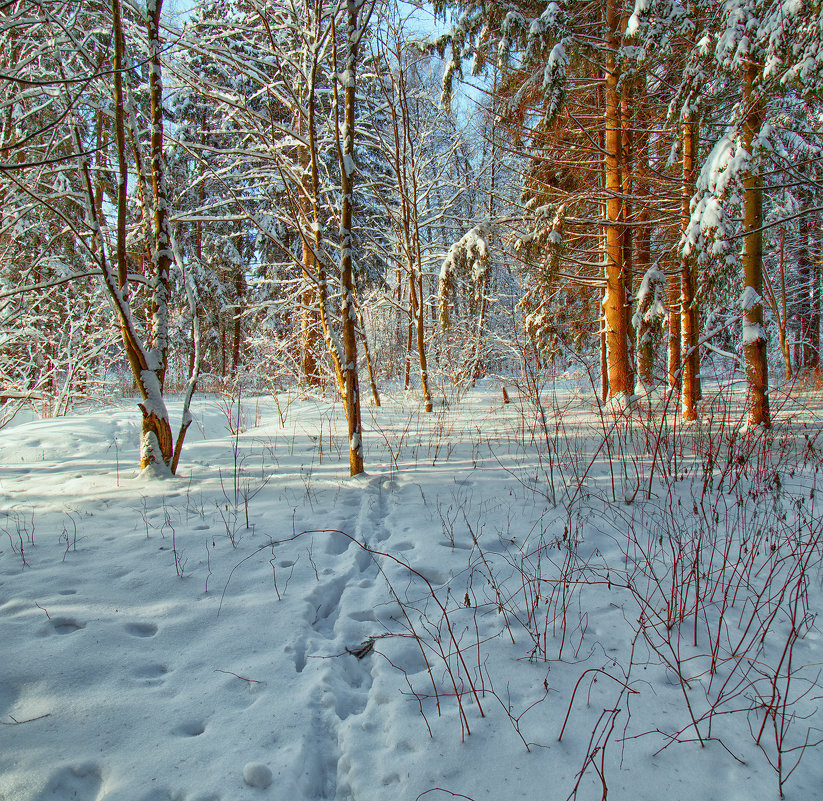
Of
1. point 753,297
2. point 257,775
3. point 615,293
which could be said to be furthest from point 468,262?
point 257,775

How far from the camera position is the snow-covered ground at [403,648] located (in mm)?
1377

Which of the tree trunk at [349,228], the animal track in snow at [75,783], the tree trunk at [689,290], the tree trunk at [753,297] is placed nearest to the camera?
the animal track in snow at [75,783]

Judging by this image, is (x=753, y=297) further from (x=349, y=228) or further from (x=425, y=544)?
(x=425, y=544)

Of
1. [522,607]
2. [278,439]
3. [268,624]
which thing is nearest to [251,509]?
[268,624]

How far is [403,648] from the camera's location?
1983 mm

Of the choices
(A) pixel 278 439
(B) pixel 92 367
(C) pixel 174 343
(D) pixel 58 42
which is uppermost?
(D) pixel 58 42

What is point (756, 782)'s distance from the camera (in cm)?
129

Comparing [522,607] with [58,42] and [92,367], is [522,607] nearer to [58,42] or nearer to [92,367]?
[58,42]

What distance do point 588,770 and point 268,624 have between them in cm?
144

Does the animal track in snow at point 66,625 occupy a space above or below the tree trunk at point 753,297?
below

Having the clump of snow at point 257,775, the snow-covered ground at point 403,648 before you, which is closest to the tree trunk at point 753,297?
the snow-covered ground at point 403,648

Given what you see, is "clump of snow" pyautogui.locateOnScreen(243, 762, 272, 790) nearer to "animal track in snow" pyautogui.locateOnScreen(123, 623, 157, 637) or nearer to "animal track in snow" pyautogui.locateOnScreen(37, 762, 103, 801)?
"animal track in snow" pyautogui.locateOnScreen(37, 762, 103, 801)

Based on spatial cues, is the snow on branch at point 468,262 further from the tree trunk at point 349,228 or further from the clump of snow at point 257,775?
the clump of snow at point 257,775

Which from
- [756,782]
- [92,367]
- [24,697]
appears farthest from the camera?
[92,367]
